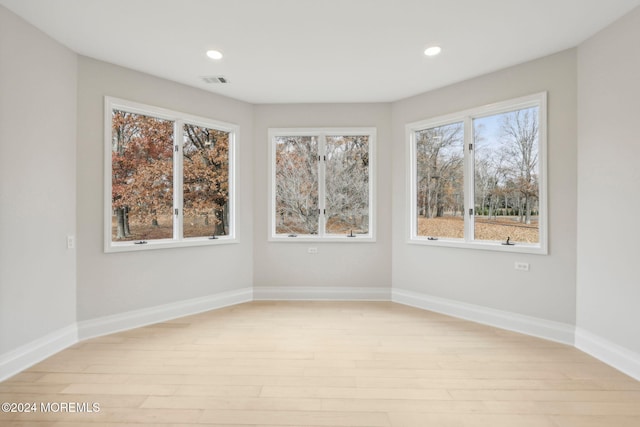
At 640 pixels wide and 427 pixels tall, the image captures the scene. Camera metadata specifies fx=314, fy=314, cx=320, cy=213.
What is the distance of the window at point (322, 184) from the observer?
456 centimetres

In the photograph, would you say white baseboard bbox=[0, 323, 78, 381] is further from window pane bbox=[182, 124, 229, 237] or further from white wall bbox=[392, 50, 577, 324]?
white wall bbox=[392, 50, 577, 324]

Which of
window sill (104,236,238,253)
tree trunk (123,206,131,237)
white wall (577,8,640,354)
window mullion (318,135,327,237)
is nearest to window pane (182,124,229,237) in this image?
window sill (104,236,238,253)

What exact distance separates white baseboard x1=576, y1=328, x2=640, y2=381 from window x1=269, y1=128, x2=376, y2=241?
2489mm

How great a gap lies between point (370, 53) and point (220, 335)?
10.5ft

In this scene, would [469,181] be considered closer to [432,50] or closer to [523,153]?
[523,153]

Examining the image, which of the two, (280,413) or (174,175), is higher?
(174,175)

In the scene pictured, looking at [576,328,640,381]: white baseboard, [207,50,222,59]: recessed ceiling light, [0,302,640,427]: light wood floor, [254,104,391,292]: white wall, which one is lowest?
[0,302,640,427]: light wood floor

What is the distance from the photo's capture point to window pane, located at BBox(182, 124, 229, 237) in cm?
401

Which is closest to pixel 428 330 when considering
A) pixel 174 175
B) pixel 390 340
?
pixel 390 340

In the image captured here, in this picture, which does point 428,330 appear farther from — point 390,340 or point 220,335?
point 220,335

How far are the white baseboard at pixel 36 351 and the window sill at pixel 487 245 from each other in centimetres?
393

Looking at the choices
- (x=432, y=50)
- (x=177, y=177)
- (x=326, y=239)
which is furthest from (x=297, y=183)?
(x=432, y=50)

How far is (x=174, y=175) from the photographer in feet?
12.7

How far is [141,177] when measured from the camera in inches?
143
